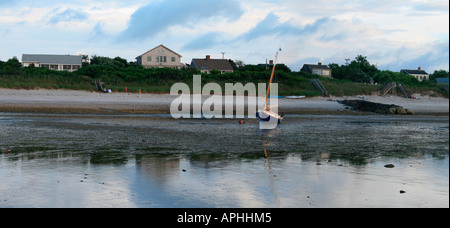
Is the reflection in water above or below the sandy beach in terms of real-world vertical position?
below

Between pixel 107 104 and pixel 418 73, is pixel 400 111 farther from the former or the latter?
pixel 418 73

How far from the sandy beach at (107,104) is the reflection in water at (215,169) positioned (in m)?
12.9

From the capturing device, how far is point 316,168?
15156 millimetres

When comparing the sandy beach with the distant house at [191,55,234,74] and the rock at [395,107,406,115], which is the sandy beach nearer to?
the rock at [395,107,406,115]

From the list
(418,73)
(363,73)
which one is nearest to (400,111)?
(363,73)

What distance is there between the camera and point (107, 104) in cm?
4206

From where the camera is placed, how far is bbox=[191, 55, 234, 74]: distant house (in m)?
94.1

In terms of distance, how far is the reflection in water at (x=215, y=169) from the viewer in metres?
10.9

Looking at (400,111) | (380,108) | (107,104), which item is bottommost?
(400,111)

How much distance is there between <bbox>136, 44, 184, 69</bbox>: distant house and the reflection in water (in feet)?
220

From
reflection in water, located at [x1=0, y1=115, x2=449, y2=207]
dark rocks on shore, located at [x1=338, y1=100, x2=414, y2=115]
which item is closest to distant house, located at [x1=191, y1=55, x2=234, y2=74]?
dark rocks on shore, located at [x1=338, y1=100, x2=414, y2=115]

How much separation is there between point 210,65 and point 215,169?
267 feet

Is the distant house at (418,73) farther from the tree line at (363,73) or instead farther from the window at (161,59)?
the window at (161,59)
